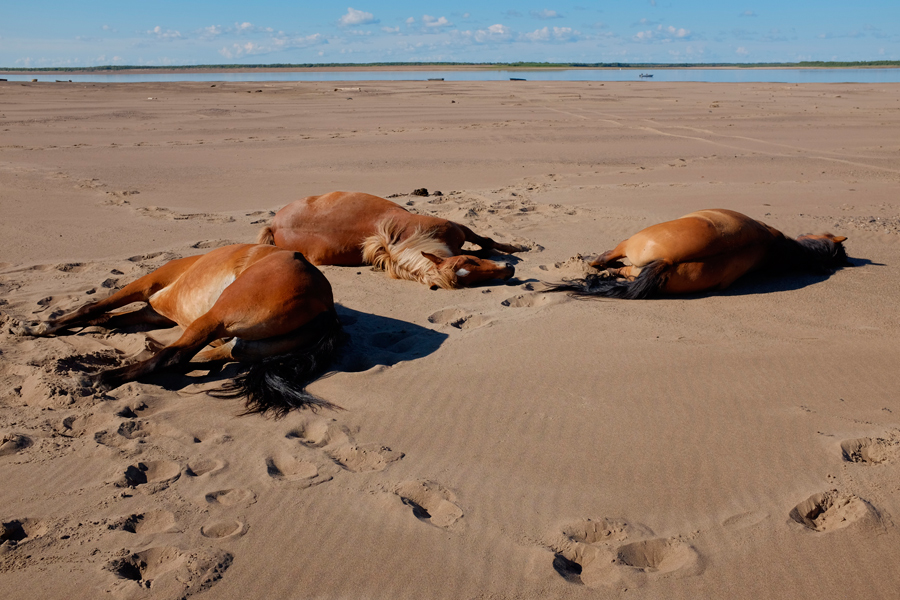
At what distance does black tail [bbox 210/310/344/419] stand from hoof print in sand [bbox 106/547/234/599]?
3.43 feet

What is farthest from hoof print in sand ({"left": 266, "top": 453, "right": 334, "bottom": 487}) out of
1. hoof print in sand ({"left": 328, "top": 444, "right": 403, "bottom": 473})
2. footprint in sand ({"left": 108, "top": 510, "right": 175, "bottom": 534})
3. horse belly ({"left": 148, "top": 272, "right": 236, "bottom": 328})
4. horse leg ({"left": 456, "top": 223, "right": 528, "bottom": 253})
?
horse leg ({"left": 456, "top": 223, "right": 528, "bottom": 253})

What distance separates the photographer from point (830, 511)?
2512mm

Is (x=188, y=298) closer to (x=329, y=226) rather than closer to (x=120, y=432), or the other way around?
(x=120, y=432)

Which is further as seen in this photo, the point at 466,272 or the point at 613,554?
the point at 466,272

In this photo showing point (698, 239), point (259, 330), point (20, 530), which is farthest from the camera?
point (698, 239)

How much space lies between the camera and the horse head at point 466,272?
5199 millimetres

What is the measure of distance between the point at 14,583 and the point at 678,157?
1206 cm

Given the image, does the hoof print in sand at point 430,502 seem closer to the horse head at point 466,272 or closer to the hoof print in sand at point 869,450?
the hoof print in sand at point 869,450

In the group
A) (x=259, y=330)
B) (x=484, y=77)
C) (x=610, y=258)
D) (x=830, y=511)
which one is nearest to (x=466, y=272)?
(x=610, y=258)

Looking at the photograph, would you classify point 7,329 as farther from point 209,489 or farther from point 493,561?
point 493,561

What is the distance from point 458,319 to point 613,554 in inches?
98.7

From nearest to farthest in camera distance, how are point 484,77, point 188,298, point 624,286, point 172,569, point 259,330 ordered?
1. point 172,569
2. point 259,330
3. point 188,298
4. point 624,286
5. point 484,77

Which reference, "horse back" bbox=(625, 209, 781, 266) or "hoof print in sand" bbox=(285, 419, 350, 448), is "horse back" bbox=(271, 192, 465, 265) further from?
"hoof print in sand" bbox=(285, 419, 350, 448)

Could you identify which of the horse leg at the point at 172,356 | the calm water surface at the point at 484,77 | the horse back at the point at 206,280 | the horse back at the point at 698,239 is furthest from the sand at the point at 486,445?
the calm water surface at the point at 484,77
